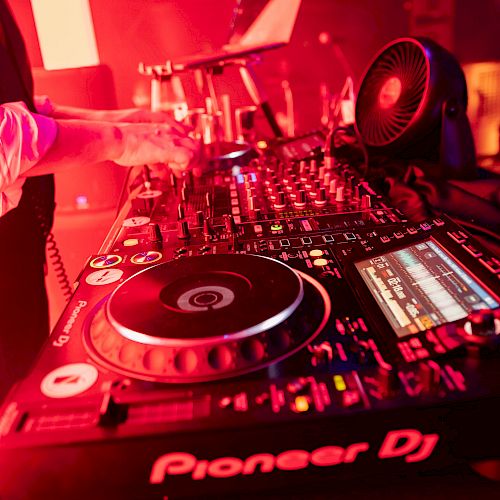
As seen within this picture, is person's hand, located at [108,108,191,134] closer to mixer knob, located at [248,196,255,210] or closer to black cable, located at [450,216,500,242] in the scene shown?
mixer knob, located at [248,196,255,210]

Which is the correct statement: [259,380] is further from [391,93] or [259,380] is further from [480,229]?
[391,93]

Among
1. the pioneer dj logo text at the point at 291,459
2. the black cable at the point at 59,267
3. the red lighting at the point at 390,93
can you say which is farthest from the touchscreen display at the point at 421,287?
the black cable at the point at 59,267

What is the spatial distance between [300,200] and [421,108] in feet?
1.31

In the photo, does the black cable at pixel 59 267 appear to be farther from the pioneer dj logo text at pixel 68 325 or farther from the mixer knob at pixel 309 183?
the pioneer dj logo text at pixel 68 325

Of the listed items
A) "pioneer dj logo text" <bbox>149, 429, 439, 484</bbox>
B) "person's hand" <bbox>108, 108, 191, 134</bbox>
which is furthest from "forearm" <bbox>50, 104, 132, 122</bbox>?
"pioneer dj logo text" <bbox>149, 429, 439, 484</bbox>

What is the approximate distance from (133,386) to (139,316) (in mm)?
94

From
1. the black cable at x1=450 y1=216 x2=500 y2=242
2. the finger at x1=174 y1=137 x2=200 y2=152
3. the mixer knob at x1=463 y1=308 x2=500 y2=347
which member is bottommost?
the black cable at x1=450 y1=216 x2=500 y2=242

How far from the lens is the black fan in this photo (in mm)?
1186

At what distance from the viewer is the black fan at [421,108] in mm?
1186

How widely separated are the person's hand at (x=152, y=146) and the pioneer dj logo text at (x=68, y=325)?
496mm

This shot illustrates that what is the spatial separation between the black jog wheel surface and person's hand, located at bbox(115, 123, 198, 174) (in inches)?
19.2

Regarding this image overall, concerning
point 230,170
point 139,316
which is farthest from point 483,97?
point 139,316

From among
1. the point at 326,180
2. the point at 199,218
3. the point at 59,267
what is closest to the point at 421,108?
the point at 326,180

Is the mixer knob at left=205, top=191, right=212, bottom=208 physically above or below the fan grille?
below
